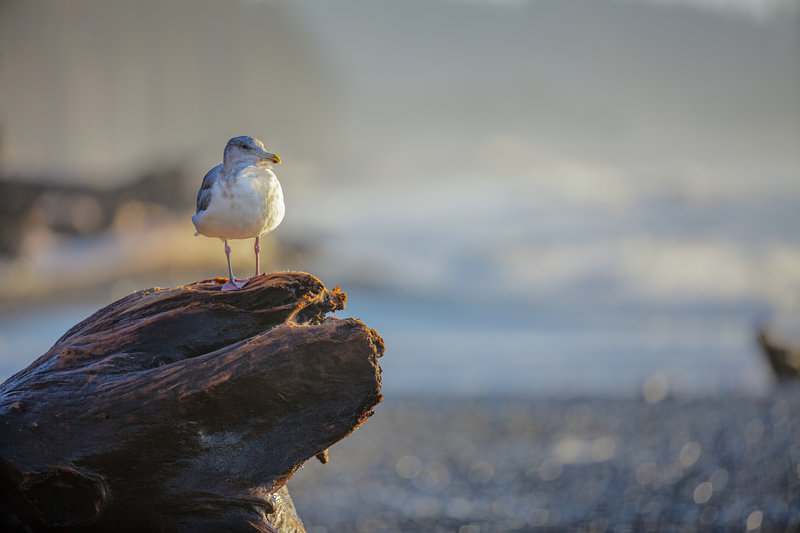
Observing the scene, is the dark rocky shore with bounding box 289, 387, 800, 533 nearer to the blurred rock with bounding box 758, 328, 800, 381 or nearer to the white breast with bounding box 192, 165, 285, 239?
the blurred rock with bounding box 758, 328, 800, 381

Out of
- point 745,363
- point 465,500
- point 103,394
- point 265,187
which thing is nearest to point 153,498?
point 103,394

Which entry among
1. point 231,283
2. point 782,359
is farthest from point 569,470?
point 782,359

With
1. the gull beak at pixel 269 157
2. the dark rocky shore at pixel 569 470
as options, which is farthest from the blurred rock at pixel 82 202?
the gull beak at pixel 269 157

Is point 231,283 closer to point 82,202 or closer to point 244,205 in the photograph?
point 244,205

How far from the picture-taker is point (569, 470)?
9.38 meters

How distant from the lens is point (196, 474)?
379cm

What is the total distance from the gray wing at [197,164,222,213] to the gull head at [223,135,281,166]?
0.36 ft

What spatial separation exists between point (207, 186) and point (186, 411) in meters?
1.20

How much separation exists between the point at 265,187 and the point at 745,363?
623 inches

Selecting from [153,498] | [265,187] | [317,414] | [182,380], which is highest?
[265,187]

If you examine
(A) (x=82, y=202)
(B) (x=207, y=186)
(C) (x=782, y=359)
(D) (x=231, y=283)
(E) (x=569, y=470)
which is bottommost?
(E) (x=569, y=470)

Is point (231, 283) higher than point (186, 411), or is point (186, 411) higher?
point (231, 283)

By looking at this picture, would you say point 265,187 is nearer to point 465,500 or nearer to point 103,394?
point 103,394

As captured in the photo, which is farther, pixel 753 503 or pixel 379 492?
pixel 379 492
